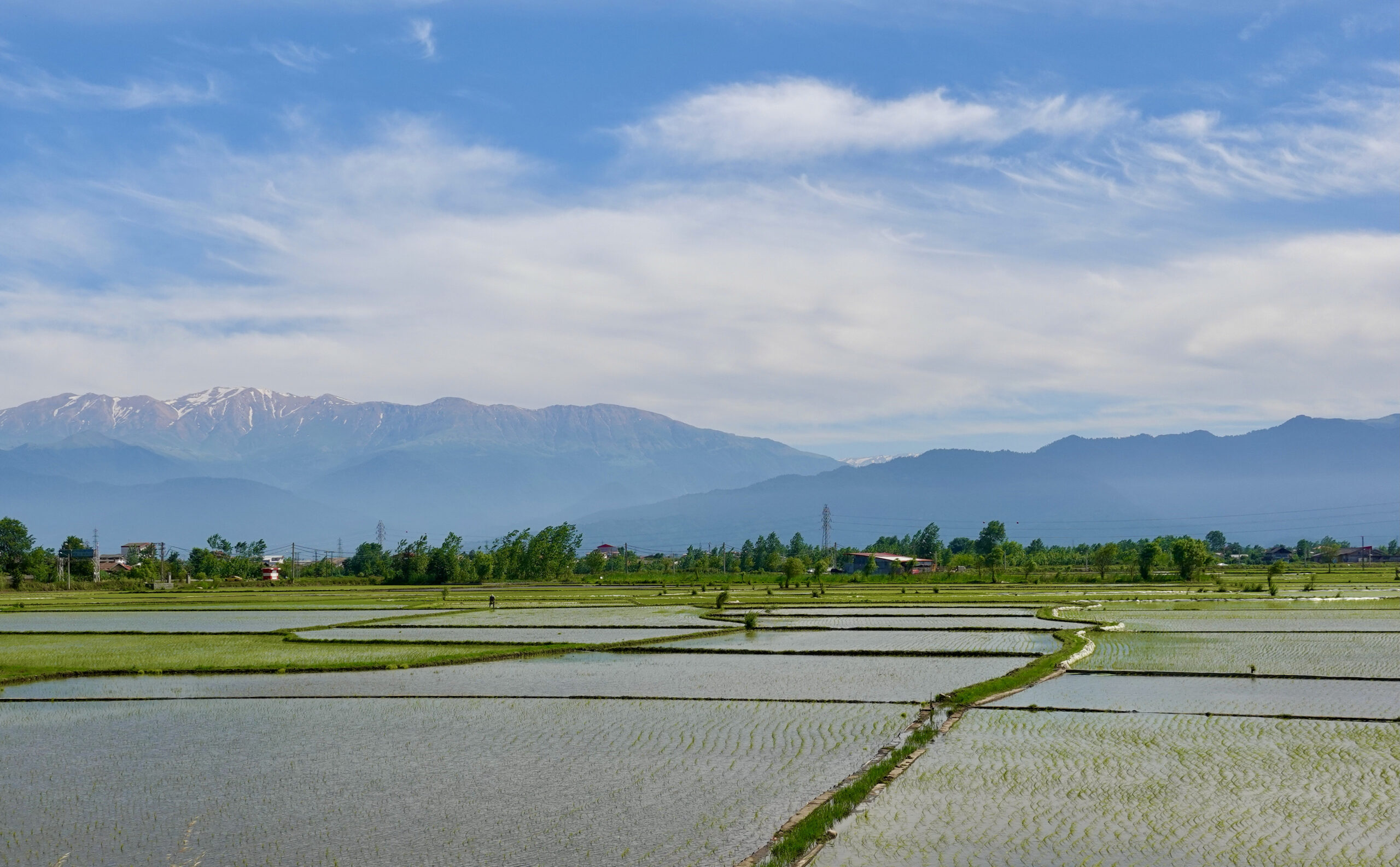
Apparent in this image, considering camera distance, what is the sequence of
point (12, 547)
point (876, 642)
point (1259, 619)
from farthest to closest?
point (12, 547) → point (1259, 619) → point (876, 642)

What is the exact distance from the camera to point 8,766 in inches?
566

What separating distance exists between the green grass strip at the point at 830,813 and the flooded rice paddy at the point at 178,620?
1152 inches

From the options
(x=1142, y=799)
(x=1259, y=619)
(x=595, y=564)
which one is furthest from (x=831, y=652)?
(x=595, y=564)

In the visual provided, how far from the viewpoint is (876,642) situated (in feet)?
103

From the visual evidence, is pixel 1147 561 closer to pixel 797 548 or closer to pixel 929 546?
pixel 929 546

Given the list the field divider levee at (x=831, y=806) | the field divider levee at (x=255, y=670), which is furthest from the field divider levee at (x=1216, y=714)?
the field divider levee at (x=255, y=670)

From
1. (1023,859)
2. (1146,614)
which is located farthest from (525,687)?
(1146,614)

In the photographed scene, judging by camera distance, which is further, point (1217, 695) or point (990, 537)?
point (990, 537)

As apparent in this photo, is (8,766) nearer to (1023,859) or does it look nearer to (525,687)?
(525,687)

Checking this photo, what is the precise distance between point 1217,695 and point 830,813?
11.4m

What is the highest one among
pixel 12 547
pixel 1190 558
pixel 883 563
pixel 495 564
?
pixel 12 547

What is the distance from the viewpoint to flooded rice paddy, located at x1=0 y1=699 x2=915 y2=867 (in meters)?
10.6

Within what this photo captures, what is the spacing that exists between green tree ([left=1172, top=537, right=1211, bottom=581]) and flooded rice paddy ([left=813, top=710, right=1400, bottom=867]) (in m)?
65.5

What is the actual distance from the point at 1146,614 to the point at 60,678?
116ft
